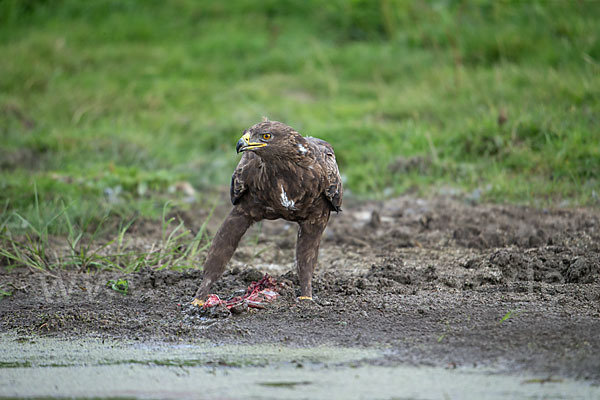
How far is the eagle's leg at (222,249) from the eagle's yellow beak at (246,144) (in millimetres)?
545

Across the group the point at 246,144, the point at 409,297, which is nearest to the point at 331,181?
the point at 246,144

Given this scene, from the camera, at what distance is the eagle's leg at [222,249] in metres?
4.61

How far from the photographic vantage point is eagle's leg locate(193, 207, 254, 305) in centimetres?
461

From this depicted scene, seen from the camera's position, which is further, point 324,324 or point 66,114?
point 66,114

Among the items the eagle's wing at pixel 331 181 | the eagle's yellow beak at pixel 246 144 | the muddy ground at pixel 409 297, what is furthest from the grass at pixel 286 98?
the eagle's wing at pixel 331 181

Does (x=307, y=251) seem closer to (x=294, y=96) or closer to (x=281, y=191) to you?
(x=281, y=191)

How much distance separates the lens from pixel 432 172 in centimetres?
783

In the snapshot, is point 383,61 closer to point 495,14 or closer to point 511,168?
point 495,14

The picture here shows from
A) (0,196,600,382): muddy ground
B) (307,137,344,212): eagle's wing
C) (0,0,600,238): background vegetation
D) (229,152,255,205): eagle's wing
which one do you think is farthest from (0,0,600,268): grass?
(307,137,344,212): eagle's wing

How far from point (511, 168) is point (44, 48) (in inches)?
293

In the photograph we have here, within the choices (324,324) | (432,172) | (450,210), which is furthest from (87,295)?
(432,172)

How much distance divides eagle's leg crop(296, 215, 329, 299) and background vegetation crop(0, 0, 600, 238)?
2.29 meters

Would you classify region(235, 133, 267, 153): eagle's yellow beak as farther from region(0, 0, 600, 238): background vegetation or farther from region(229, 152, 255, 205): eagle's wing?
region(0, 0, 600, 238): background vegetation

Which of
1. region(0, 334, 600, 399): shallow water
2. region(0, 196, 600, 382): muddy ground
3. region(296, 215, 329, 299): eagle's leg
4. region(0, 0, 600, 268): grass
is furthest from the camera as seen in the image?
region(0, 0, 600, 268): grass
